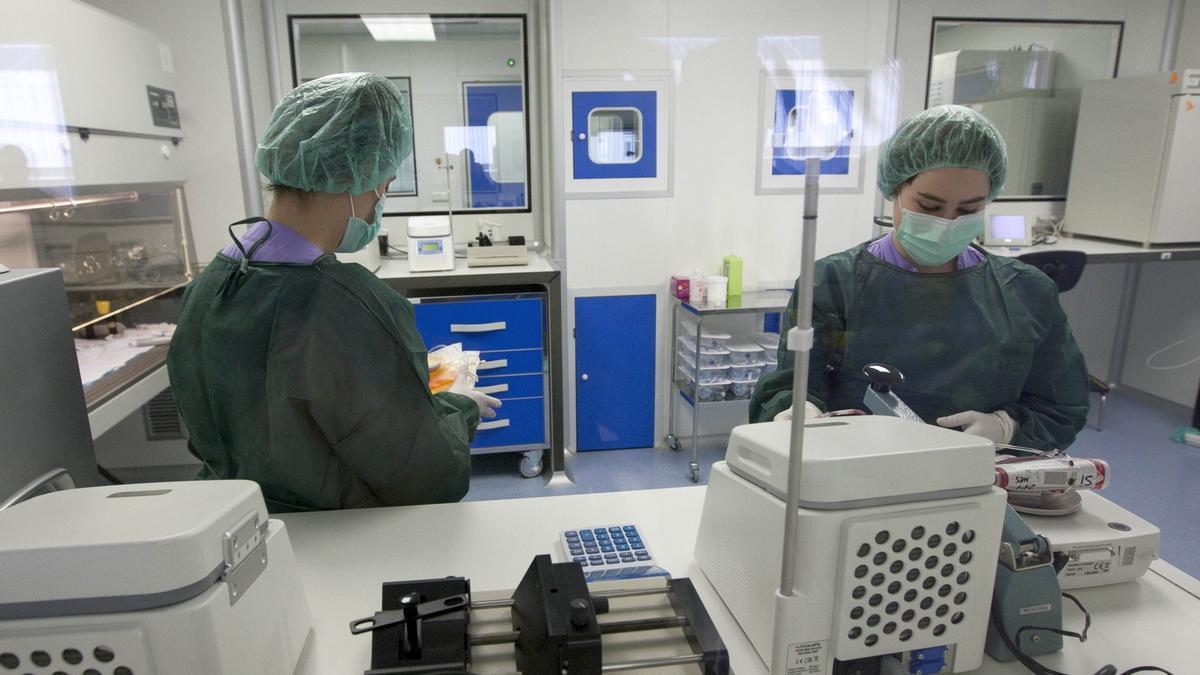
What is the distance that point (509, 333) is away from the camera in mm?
3102

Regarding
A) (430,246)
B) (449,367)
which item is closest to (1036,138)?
(430,246)

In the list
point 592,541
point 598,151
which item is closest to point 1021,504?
point 592,541

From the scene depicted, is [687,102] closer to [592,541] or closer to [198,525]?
[592,541]

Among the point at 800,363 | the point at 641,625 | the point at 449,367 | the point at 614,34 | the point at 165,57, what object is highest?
the point at 614,34

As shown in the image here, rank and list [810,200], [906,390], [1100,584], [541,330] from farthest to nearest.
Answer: [541,330] → [906,390] → [1100,584] → [810,200]

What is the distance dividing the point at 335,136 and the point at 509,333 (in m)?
1.83

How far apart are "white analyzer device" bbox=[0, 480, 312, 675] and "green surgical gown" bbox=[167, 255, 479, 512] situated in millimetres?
426

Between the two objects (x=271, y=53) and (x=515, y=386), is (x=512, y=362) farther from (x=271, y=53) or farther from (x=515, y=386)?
(x=271, y=53)

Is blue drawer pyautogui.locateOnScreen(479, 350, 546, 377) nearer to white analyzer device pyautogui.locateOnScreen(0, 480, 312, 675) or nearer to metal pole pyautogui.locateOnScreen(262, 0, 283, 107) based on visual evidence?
metal pole pyautogui.locateOnScreen(262, 0, 283, 107)

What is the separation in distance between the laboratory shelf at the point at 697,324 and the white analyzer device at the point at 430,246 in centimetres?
114

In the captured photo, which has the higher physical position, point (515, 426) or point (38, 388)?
point (38, 388)

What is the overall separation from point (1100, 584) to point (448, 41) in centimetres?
336

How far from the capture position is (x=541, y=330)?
3125mm

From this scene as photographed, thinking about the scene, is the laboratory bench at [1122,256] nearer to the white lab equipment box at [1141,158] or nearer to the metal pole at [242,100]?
the white lab equipment box at [1141,158]
